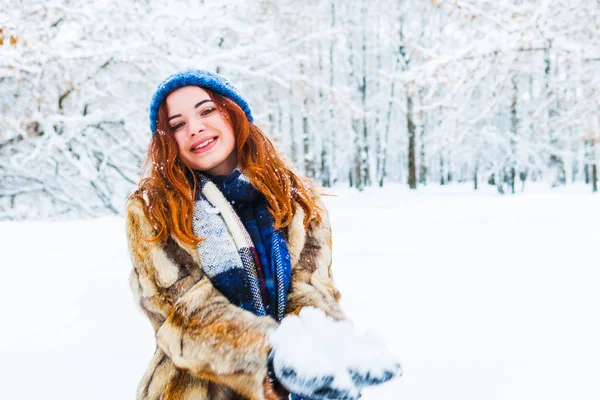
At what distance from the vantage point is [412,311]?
3.26 m

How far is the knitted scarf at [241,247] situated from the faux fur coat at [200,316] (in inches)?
1.8

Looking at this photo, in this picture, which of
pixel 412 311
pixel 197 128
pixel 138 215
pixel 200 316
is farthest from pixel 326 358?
pixel 412 311

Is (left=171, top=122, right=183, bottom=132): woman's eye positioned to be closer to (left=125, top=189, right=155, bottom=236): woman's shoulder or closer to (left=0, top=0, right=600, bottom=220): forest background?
(left=125, top=189, right=155, bottom=236): woman's shoulder

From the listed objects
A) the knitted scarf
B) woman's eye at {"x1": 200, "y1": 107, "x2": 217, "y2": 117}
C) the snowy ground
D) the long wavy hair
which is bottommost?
the snowy ground

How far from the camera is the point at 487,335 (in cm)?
281

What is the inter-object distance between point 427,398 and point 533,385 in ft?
1.97

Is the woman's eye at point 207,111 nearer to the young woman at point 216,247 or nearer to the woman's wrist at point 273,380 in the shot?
the young woman at point 216,247

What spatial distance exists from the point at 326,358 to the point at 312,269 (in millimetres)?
529

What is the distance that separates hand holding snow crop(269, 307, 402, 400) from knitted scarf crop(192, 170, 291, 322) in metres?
0.27

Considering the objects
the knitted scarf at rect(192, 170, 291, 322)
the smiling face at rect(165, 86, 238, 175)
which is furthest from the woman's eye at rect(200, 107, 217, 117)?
the knitted scarf at rect(192, 170, 291, 322)

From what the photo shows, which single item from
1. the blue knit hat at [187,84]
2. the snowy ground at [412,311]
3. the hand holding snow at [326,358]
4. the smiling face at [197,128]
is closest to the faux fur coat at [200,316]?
the hand holding snow at [326,358]

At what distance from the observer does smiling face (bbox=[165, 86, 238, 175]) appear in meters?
1.43

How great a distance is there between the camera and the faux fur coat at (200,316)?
3.57 feet

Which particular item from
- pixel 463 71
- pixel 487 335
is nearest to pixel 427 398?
pixel 487 335
